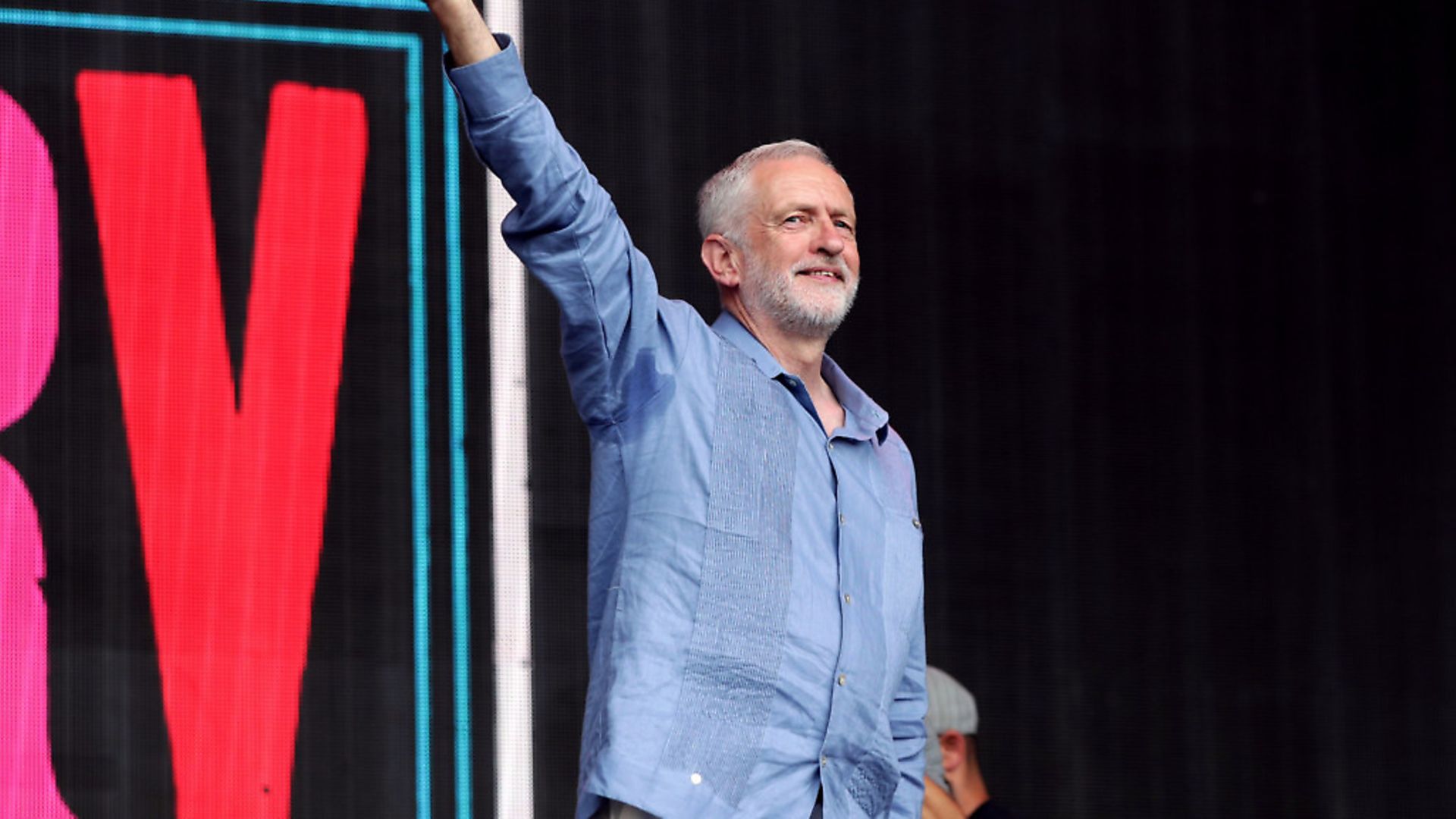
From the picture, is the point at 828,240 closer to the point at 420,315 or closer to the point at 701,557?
the point at 701,557

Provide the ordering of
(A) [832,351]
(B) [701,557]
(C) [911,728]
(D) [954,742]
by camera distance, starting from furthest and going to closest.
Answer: (A) [832,351]
(D) [954,742]
(C) [911,728]
(B) [701,557]

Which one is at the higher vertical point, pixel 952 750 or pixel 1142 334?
pixel 1142 334

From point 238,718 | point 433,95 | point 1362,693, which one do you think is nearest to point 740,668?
point 238,718

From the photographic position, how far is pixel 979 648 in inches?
167

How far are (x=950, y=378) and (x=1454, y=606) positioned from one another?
1163 mm

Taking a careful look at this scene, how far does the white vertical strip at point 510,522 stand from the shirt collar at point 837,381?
3.90 ft

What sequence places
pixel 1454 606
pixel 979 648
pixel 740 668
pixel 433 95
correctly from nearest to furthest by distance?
pixel 740 668 < pixel 433 95 < pixel 979 648 < pixel 1454 606

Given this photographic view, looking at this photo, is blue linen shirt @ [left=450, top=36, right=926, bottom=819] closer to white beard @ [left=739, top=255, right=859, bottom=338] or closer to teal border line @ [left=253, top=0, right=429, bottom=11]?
white beard @ [left=739, top=255, right=859, bottom=338]

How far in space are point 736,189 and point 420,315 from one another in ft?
3.95

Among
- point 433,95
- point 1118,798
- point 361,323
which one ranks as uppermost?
point 433,95

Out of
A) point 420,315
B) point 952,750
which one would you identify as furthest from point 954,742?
point 420,315

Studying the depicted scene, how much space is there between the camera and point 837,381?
2779 mm

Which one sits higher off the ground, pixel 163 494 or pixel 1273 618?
pixel 163 494

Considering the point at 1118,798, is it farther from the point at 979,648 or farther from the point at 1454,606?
the point at 1454,606
